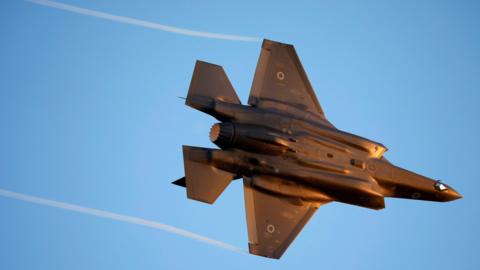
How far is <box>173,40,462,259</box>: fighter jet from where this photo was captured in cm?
2247

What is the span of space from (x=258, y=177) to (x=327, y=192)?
2050 mm

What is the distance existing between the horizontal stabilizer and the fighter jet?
0.03 metres

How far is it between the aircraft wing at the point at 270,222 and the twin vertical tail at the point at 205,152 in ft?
3.07

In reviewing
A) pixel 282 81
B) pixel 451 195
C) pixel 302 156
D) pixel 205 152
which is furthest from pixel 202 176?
pixel 451 195

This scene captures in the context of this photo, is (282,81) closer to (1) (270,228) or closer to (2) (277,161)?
(2) (277,161)

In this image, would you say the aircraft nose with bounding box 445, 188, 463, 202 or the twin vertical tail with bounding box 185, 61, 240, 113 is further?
the aircraft nose with bounding box 445, 188, 463, 202

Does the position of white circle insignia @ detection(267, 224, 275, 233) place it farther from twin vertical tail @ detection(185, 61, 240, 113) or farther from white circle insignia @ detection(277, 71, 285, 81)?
white circle insignia @ detection(277, 71, 285, 81)

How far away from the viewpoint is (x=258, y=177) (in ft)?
74.9

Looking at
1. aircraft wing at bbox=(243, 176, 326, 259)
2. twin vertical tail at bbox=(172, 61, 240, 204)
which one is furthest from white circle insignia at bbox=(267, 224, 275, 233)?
twin vertical tail at bbox=(172, 61, 240, 204)

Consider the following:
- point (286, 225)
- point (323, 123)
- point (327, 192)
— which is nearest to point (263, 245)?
point (286, 225)

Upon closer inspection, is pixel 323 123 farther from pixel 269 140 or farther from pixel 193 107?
pixel 193 107

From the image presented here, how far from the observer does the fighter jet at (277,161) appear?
22.5m

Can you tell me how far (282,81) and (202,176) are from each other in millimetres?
4075

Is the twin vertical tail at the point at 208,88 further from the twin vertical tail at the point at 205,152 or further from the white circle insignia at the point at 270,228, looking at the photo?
the white circle insignia at the point at 270,228
